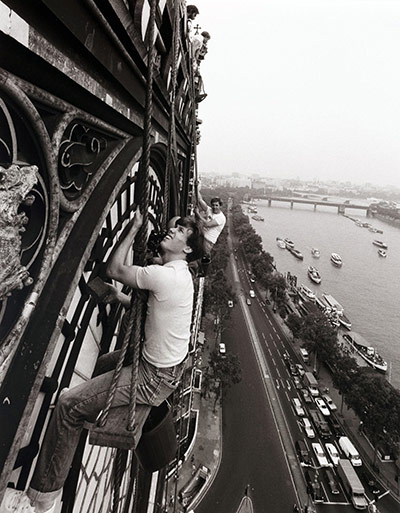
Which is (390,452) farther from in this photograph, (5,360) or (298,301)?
(5,360)

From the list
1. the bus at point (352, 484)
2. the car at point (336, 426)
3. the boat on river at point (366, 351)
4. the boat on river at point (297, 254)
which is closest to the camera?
the bus at point (352, 484)

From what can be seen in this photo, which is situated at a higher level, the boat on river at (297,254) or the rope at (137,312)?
the rope at (137,312)

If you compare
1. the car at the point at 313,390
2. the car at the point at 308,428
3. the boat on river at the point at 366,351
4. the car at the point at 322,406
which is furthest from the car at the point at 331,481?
the boat on river at the point at 366,351

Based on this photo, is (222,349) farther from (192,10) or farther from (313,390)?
(192,10)

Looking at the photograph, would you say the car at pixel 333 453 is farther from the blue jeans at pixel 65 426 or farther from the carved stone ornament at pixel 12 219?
the carved stone ornament at pixel 12 219

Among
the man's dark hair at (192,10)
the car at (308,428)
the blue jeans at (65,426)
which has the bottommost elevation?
the car at (308,428)

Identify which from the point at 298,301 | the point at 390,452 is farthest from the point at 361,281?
the point at 390,452
